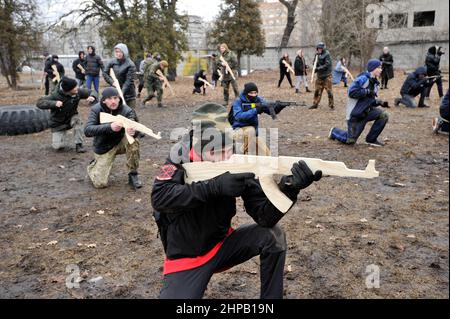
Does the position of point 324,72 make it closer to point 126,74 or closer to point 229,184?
point 126,74

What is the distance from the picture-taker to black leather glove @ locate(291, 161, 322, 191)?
232 centimetres

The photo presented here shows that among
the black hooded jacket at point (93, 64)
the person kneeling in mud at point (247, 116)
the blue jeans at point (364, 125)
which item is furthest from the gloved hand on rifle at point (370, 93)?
the black hooded jacket at point (93, 64)

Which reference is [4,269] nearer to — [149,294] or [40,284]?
[40,284]

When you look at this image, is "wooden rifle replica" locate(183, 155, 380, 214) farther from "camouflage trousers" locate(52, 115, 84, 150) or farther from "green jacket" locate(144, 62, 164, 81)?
"green jacket" locate(144, 62, 164, 81)

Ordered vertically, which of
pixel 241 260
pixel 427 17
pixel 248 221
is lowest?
pixel 248 221

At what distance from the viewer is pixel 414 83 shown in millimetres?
11977

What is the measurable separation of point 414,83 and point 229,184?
1135 centimetres

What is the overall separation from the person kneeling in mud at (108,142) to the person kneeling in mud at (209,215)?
3.05 metres

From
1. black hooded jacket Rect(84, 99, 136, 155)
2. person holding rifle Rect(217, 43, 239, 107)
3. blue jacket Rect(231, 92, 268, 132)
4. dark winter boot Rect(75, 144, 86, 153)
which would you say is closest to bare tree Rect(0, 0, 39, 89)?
person holding rifle Rect(217, 43, 239, 107)

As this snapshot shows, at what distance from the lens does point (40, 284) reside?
11.6ft

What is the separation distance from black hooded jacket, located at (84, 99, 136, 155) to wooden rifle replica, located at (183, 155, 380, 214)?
323cm

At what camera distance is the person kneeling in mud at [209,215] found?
2.46 m

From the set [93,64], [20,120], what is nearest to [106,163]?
[20,120]
